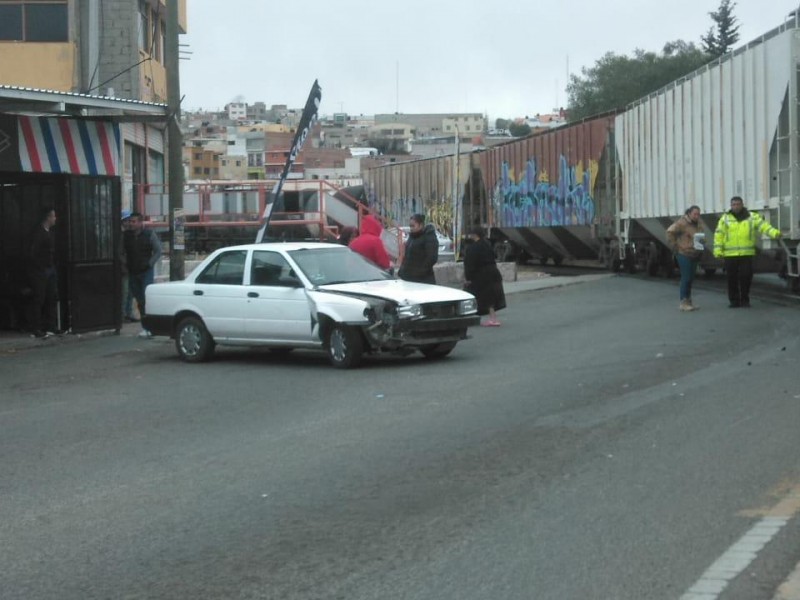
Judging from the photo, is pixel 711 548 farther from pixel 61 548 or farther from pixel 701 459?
pixel 61 548

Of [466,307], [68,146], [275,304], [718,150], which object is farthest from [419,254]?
[718,150]

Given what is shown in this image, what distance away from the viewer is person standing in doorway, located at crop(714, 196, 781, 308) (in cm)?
1897

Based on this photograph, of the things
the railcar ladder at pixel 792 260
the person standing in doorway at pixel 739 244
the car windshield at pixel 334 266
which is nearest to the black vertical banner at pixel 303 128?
the car windshield at pixel 334 266

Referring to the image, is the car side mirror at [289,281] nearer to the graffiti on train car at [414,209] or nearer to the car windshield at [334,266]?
the car windshield at [334,266]

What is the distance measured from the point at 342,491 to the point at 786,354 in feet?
24.4

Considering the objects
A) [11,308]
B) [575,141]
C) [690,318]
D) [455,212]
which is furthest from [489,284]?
[455,212]

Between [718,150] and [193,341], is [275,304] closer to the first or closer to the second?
[193,341]

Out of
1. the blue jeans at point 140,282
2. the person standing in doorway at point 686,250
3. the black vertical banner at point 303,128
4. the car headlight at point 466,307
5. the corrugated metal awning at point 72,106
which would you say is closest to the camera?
the car headlight at point 466,307

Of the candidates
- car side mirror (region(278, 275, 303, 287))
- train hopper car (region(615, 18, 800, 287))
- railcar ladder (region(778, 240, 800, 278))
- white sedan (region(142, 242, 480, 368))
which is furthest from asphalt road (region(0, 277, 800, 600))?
train hopper car (region(615, 18, 800, 287))

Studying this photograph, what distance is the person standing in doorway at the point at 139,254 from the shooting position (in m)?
18.8

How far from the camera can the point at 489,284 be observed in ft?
58.9

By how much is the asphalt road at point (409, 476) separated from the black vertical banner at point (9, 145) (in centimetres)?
426

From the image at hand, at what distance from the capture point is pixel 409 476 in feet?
26.2

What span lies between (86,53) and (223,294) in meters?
15.3
